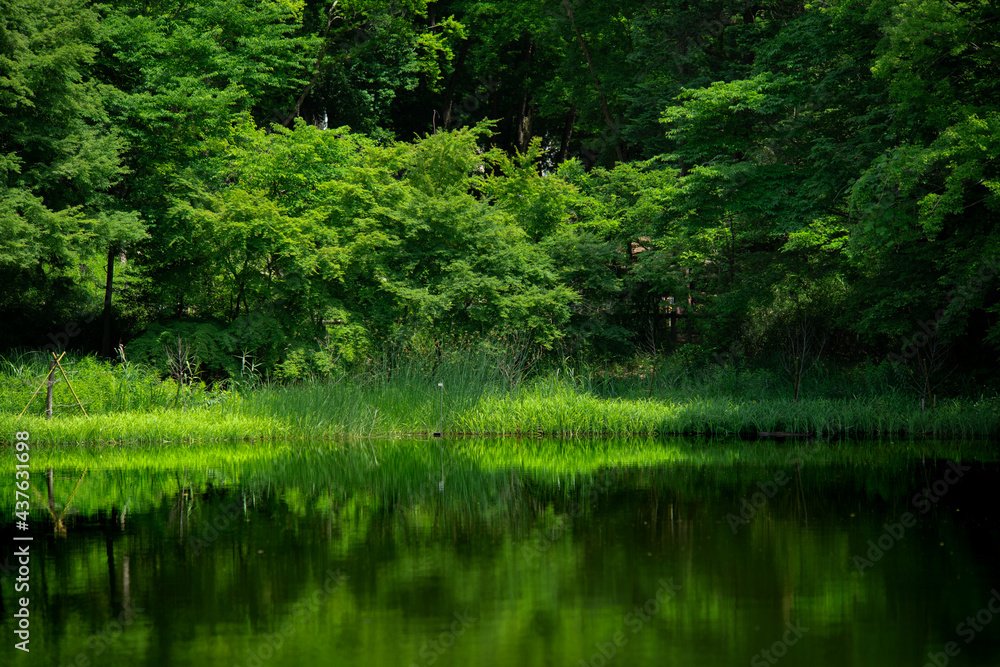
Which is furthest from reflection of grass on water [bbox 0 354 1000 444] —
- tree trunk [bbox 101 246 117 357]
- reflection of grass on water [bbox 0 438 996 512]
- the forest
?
tree trunk [bbox 101 246 117 357]

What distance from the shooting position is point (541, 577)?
662 centimetres

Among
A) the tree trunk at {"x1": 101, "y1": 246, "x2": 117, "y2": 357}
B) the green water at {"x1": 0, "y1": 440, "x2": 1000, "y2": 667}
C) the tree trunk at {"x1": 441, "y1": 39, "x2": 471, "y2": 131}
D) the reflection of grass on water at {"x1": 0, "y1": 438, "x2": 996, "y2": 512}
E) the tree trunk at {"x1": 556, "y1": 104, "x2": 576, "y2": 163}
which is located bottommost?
the reflection of grass on water at {"x1": 0, "y1": 438, "x2": 996, "y2": 512}

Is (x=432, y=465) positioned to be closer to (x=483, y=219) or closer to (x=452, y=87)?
(x=483, y=219)

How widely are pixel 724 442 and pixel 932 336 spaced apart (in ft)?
15.5

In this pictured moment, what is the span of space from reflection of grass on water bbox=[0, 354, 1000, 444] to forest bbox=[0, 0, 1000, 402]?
38.6 inches

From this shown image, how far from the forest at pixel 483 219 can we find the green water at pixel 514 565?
17.3 ft

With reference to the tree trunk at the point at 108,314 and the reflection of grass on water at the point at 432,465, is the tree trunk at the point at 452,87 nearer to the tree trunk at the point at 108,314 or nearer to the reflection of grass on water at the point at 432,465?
the tree trunk at the point at 108,314

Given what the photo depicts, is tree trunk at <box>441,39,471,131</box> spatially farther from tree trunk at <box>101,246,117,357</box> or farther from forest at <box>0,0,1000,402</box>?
tree trunk at <box>101,246,117,357</box>

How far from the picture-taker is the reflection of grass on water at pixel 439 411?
565 inches

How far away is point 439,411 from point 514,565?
27.7 ft

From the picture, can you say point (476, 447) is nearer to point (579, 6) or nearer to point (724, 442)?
point (724, 442)

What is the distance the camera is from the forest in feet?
49.4

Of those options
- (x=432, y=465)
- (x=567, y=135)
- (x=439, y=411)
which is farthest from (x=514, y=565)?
(x=567, y=135)

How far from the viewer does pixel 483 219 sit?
18188 millimetres
